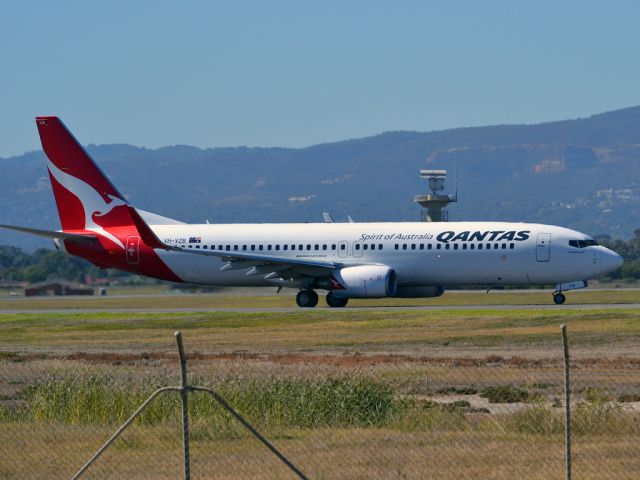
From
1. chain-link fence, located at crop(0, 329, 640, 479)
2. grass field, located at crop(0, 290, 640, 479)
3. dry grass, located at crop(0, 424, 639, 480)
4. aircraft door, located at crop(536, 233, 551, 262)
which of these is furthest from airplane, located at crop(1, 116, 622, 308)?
dry grass, located at crop(0, 424, 639, 480)

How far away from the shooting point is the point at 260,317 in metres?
50.5

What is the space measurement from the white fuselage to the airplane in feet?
0.14

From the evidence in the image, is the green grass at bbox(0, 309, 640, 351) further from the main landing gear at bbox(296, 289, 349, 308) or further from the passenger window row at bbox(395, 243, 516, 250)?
the main landing gear at bbox(296, 289, 349, 308)

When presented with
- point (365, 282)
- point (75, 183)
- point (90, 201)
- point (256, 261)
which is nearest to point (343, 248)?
point (365, 282)

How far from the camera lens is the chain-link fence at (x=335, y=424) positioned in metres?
17.9

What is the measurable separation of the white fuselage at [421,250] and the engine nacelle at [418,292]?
1.45m

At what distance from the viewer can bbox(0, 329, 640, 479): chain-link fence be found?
706 inches

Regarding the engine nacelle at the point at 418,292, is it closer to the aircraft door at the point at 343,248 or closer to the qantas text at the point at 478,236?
the aircraft door at the point at 343,248

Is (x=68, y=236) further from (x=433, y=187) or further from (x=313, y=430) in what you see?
(x=433, y=187)

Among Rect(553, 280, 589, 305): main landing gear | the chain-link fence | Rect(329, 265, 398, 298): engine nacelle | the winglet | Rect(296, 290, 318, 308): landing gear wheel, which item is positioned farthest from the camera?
Rect(296, 290, 318, 308): landing gear wheel

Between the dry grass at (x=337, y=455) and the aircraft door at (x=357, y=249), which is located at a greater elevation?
the aircraft door at (x=357, y=249)

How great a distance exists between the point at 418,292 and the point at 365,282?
179 inches

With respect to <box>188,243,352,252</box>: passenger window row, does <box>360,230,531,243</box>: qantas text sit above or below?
above

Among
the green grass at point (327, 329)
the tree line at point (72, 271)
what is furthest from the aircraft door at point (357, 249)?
the tree line at point (72, 271)
